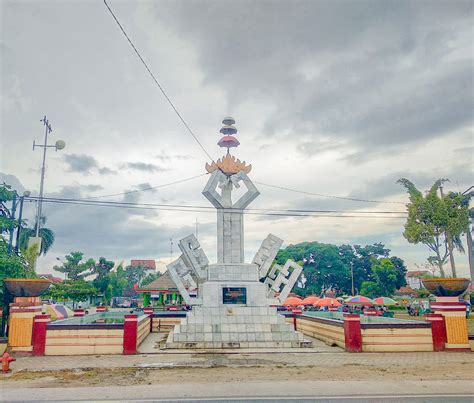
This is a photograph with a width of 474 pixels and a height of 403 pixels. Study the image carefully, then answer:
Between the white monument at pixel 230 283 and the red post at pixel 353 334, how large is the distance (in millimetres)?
2195

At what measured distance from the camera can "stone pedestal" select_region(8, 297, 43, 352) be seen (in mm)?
16922

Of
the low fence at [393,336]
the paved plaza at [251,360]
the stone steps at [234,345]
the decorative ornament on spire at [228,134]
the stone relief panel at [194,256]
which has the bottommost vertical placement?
the paved plaza at [251,360]

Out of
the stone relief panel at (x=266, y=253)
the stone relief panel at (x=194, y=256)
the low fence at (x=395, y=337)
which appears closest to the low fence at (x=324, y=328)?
the low fence at (x=395, y=337)

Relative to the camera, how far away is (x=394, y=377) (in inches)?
490

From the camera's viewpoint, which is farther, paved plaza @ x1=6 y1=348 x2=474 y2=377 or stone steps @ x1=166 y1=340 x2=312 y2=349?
stone steps @ x1=166 y1=340 x2=312 y2=349

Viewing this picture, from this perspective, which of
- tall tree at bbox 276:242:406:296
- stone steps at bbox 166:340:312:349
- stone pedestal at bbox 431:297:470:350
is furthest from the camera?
Answer: tall tree at bbox 276:242:406:296

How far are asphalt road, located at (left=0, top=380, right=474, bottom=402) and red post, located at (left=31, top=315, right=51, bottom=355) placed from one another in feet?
19.6

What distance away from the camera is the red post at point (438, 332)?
18.4 meters

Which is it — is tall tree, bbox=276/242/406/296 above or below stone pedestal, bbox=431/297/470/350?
above

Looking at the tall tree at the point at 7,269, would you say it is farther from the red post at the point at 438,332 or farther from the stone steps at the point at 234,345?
the red post at the point at 438,332

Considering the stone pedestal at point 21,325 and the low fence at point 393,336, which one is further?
the low fence at point 393,336

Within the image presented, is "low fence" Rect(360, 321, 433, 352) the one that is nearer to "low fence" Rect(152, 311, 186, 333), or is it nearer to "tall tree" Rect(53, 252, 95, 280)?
"low fence" Rect(152, 311, 186, 333)

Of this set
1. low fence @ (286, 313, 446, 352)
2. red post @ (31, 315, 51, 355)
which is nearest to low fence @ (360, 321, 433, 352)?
low fence @ (286, 313, 446, 352)

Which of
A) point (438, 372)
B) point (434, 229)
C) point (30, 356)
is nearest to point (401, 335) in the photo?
point (438, 372)
